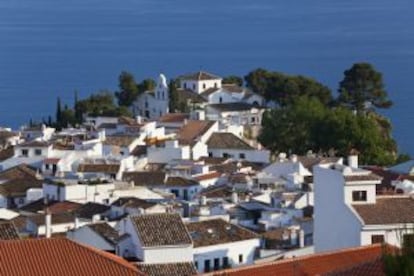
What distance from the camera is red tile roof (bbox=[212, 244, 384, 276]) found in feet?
67.1

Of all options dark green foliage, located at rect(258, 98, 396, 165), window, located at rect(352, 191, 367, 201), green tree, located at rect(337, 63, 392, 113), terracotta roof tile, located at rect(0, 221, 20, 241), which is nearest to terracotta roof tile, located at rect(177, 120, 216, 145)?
dark green foliage, located at rect(258, 98, 396, 165)

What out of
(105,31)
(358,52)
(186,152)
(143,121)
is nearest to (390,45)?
(358,52)

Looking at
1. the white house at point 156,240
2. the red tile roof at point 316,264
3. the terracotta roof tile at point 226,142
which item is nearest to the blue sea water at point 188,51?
the terracotta roof tile at point 226,142

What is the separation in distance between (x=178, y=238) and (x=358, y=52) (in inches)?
4264

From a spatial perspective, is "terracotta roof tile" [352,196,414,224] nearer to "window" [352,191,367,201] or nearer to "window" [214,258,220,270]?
"window" [352,191,367,201]

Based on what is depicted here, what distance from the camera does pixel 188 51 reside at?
5443 inches

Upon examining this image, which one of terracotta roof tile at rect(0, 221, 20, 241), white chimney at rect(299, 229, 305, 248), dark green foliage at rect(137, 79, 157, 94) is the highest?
dark green foliage at rect(137, 79, 157, 94)

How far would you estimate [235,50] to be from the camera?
140m

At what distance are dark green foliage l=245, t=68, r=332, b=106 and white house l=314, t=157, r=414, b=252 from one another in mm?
37263

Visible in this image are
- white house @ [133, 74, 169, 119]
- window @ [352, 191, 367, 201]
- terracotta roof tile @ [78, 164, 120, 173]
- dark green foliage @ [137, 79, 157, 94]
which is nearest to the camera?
window @ [352, 191, 367, 201]

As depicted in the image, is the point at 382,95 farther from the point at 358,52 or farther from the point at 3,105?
the point at 358,52

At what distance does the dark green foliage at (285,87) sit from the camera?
211 ft

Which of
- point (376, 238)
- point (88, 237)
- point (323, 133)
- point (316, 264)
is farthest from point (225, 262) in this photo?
point (323, 133)

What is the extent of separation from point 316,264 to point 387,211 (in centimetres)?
386
